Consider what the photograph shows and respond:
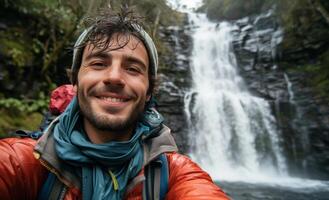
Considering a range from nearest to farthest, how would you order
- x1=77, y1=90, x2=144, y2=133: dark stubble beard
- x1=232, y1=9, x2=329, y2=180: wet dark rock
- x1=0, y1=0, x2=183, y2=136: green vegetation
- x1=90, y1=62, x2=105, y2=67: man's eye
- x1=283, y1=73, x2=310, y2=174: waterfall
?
x1=77, y1=90, x2=144, y2=133: dark stubble beard, x1=90, y1=62, x2=105, y2=67: man's eye, x1=0, y1=0, x2=183, y2=136: green vegetation, x1=232, y1=9, x2=329, y2=180: wet dark rock, x1=283, y1=73, x2=310, y2=174: waterfall

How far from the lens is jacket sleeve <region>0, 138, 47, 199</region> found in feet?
4.31

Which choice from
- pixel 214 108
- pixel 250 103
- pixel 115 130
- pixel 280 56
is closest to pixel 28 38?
pixel 214 108

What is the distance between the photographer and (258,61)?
1510 centimetres

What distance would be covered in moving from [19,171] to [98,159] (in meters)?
0.36

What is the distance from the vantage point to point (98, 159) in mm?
1535

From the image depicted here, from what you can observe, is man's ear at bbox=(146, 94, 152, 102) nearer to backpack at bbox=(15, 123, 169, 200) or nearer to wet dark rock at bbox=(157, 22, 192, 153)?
backpack at bbox=(15, 123, 169, 200)

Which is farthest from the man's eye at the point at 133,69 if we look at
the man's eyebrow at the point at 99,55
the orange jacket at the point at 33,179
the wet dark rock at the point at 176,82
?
the wet dark rock at the point at 176,82

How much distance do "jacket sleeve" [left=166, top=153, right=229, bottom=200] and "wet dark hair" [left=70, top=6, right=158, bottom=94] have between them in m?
0.55

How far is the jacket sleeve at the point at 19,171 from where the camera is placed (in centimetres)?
131

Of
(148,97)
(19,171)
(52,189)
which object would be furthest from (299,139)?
(19,171)

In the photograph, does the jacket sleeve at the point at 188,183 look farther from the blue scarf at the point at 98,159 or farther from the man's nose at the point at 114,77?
the man's nose at the point at 114,77

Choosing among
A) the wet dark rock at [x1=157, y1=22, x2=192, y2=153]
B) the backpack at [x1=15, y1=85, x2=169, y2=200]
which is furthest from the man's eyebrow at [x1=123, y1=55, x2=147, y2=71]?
the wet dark rock at [x1=157, y1=22, x2=192, y2=153]

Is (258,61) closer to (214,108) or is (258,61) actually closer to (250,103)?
(250,103)

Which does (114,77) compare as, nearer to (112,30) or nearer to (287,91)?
(112,30)
